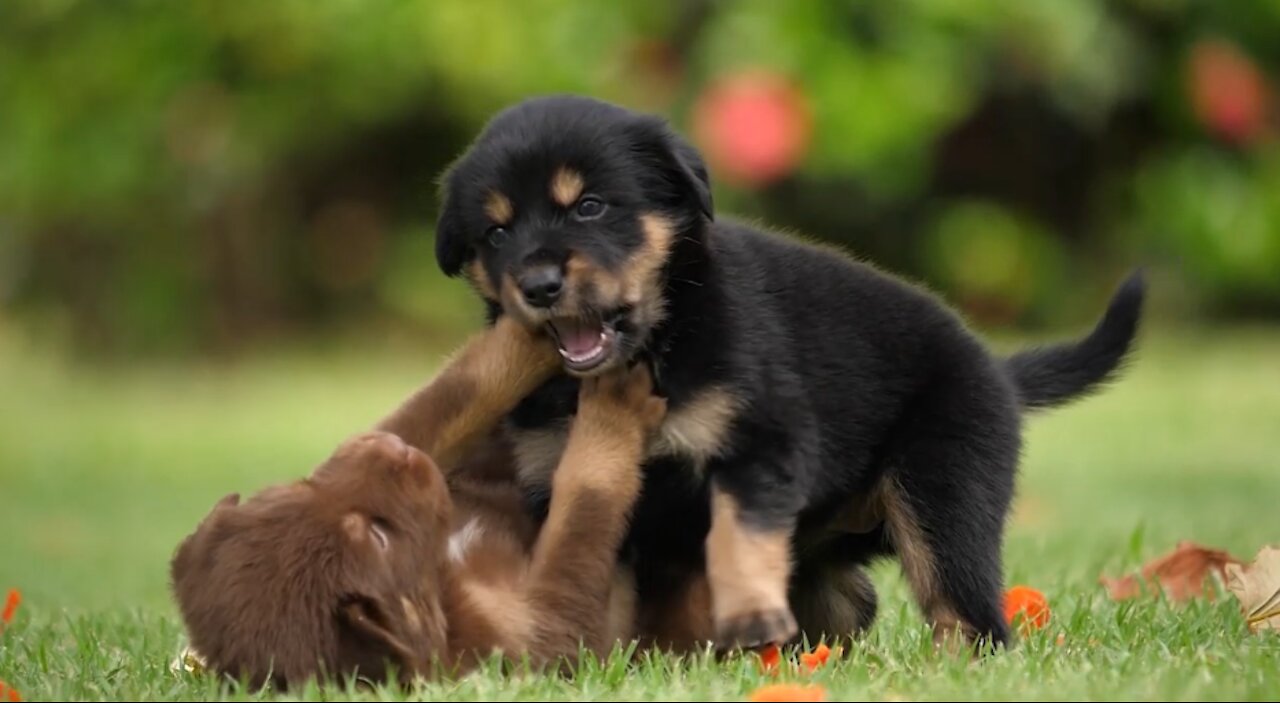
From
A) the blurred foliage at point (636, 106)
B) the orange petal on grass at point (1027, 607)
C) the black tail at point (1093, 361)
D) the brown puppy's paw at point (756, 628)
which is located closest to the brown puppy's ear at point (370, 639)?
the brown puppy's paw at point (756, 628)

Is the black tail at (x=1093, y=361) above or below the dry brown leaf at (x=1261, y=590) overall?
above

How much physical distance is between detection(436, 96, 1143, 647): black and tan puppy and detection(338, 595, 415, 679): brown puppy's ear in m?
0.62

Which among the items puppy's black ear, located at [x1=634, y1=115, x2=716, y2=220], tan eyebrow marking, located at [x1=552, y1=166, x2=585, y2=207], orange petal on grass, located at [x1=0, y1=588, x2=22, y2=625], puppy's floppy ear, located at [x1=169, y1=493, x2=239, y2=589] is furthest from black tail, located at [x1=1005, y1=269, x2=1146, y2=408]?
orange petal on grass, located at [x1=0, y1=588, x2=22, y2=625]

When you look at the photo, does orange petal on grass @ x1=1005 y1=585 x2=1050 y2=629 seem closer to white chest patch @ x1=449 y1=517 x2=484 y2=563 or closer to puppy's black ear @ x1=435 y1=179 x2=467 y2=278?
white chest patch @ x1=449 y1=517 x2=484 y2=563

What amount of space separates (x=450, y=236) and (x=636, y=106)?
8.21 meters

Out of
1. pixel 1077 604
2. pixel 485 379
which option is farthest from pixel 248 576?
pixel 1077 604

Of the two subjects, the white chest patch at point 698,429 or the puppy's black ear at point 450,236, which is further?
the puppy's black ear at point 450,236

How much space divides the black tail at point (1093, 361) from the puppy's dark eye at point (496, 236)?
137 cm

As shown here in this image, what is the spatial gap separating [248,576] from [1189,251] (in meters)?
10.4

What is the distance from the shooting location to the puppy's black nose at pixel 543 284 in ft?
12.0

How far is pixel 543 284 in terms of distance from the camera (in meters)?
3.65

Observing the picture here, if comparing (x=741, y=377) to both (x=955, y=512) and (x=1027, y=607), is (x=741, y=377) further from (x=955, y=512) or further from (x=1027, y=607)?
(x=1027, y=607)

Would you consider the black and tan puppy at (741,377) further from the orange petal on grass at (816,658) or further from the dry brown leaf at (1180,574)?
the dry brown leaf at (1180,574)

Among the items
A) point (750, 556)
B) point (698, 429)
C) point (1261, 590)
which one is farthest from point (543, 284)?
point (1261, 590)
